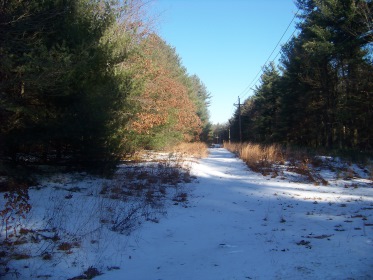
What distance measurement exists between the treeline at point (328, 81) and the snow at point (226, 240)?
15.0 meters

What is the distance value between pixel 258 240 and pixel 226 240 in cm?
62

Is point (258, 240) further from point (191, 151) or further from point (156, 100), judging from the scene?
point (191, 151)

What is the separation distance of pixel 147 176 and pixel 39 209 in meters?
5.54

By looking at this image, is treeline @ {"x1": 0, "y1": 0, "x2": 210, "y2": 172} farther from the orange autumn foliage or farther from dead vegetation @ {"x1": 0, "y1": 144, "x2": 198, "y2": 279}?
the orange autumn foliage

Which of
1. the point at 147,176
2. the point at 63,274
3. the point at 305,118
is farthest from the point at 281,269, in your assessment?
the point at 305,118

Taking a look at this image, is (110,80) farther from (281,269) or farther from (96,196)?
(281,269)

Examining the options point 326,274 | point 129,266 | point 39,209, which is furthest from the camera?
point 39,209

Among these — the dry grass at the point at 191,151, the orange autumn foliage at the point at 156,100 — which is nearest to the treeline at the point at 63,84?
the orange autumn foliage at the point at 156,100

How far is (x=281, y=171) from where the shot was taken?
53.1 ft

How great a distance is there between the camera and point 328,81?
96.2 ft

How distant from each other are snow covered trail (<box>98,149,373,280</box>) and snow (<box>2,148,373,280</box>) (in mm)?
14

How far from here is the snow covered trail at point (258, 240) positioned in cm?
469

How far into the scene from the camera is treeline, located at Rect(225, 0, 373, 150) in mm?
22062

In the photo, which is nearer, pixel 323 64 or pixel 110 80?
pixel 110 80
